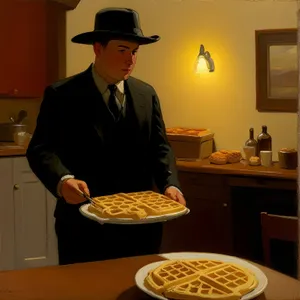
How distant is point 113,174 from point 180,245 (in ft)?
2.08

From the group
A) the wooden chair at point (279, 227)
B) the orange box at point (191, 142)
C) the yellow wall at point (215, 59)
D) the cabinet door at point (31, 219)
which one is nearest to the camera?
the wooden chair at point (279, 227)

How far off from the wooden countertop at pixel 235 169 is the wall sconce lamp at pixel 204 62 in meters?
0.39

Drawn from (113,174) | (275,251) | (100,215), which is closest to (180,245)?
(275,251)

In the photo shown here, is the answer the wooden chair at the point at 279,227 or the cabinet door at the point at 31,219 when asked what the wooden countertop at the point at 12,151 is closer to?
the cabinet door at the point at 31,219

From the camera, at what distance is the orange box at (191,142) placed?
6.93 ft

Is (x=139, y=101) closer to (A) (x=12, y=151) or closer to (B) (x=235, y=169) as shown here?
(B) (x=235, y=169)

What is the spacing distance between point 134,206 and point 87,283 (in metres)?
0.24

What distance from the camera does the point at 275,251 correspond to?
219cm

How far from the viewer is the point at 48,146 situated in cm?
139

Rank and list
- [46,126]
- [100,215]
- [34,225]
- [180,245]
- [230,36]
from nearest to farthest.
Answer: [100,215], [46,126], [180,245], [230,36], [34,225]

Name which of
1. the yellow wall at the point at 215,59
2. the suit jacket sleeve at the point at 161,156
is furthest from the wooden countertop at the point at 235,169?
the suit jacket sleeve at the point at 161,156

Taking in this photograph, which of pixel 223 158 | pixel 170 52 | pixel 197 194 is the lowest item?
pixel 197 194

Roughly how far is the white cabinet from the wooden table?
1.47 metres

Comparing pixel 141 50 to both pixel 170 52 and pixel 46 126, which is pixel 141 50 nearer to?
pixel 170 52
